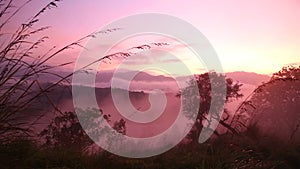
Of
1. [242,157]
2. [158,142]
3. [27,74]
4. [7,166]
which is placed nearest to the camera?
[7,166]

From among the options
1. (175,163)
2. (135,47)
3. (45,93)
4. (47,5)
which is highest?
(47,5)

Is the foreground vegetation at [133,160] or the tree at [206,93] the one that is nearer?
the foreground vegetation at [133,160]

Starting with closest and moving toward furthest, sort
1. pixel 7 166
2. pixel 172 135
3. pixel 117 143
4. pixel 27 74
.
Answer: pixel 7 166 < pixel 27 74 < pixel 117 143 < pixel 172 135

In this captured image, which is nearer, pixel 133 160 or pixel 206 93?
pixel 133 160

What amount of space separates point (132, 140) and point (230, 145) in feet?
8.83

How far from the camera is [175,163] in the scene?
703 centimetres

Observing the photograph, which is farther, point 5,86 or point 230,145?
point 230,145

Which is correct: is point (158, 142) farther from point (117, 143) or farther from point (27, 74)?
point (27, 74)

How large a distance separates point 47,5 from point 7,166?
6.73 feet

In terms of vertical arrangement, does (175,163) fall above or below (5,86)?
below

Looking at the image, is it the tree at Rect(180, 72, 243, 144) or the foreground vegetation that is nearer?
the foreground vegetation

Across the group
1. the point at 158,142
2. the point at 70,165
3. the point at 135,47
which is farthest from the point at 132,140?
the point at 135,47

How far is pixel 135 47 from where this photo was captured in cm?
556

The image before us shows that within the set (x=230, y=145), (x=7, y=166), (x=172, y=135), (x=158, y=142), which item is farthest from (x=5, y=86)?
(x=172, y=135)
